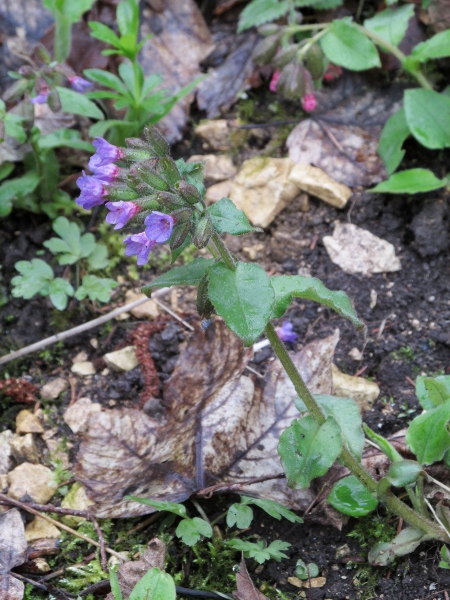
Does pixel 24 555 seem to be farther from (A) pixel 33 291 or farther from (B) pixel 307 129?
(B) pixel 307 129

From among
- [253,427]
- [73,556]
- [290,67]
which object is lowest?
[73,556]

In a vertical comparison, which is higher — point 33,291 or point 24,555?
point 33,291

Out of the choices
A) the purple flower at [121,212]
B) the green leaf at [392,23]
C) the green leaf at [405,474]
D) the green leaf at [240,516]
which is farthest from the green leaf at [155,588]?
the green leaf at [392,23]

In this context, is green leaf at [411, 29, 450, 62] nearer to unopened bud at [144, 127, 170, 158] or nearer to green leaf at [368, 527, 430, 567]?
unopened bud at [144, 127, 170, 158]

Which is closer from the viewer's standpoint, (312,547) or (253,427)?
(312,547)

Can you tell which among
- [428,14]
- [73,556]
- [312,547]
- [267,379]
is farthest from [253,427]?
[428,14]

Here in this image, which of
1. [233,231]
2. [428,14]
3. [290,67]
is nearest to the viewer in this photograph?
[233,231]

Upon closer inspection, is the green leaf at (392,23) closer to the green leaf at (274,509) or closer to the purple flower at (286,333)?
the purple flower at (286,333)
